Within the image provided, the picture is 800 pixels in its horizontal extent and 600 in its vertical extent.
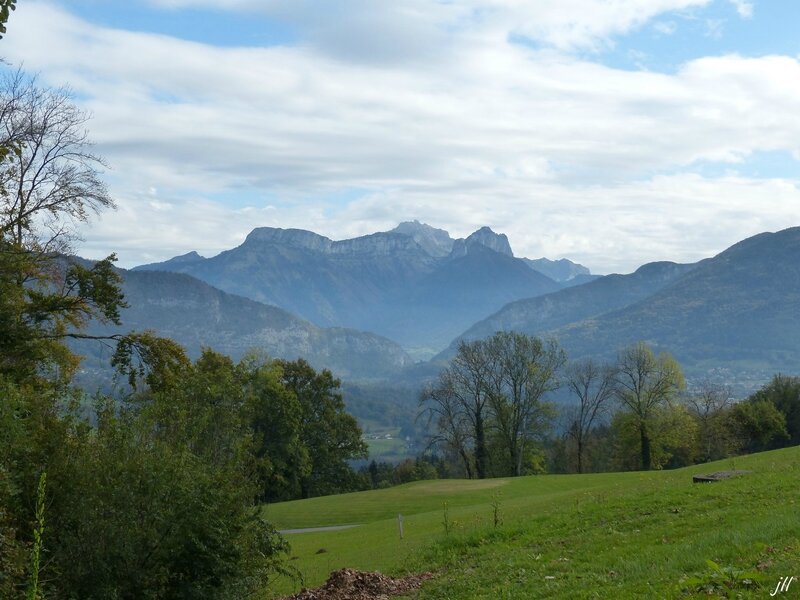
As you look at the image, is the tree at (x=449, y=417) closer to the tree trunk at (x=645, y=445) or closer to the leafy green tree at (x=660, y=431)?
the leafy green tree at (x=660, y=431)

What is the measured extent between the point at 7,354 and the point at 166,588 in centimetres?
786

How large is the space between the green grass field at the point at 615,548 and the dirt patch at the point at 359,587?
672 mm

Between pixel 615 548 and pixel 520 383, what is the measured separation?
53.8m

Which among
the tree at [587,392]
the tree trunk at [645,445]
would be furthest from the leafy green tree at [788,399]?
the tree at [587,392]

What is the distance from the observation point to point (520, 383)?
226 feet

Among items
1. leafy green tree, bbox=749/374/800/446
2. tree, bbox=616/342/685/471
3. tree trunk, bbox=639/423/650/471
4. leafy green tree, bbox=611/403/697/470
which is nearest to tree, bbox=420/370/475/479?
leafy green tree, bbox=611/403/697/470

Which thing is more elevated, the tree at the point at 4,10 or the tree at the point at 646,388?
the tree at the point at 4,10

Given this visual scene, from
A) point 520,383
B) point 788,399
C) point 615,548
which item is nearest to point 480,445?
point 520,383

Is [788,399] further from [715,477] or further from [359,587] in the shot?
[359,587]

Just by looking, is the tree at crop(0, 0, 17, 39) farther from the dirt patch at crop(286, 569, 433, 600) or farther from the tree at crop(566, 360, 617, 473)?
the tree at crop(566, 360, 617, 473)

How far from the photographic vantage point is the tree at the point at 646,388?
69.2 metres

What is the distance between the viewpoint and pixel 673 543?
15039mm

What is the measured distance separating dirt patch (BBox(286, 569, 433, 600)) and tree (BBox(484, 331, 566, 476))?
5244cm

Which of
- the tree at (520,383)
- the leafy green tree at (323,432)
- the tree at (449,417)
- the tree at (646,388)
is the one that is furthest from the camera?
the leafy green tree at (323,432)
